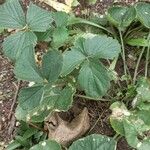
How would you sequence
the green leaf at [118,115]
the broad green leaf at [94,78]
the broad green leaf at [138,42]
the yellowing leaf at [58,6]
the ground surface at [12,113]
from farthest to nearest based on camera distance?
the yellowing leaf at [58,6] < the broad green leaf at [138,42] < the ground surface at [12,113] < the green leaf at [118,115] < the broad green leaf at [94,78]

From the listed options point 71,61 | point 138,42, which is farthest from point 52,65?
point 138,42

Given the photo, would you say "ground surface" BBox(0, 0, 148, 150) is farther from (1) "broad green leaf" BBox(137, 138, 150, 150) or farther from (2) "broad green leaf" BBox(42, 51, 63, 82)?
(2) "broad green leaf" BBox(42, 51, 63, 82)

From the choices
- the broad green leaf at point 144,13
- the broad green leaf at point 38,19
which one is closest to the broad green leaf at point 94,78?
the broad green leaf at point 38,19

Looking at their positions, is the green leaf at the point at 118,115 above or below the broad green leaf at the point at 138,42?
below

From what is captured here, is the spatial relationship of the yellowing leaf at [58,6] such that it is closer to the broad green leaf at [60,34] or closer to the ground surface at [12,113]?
the broad green leaf at [60,34]

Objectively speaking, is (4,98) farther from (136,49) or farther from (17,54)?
(136,49)

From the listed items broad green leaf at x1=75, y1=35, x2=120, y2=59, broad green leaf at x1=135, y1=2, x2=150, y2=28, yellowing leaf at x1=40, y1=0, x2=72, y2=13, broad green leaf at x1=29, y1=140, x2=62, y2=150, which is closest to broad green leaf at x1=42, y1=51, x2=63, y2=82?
broad green leaf at x1=75, y1=35, x2=120, y2=59

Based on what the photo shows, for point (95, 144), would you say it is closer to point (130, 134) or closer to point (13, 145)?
point (130, 134)
